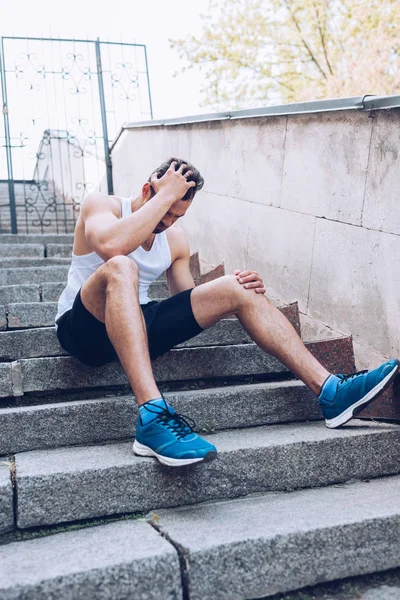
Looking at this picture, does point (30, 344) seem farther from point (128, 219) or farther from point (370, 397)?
point (370, 397)

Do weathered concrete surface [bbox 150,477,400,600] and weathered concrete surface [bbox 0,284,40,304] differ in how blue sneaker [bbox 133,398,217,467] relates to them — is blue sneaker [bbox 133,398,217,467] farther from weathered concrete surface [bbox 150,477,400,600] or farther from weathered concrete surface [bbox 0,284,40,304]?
weathered concrete surface [bbox 0,284,40,304]

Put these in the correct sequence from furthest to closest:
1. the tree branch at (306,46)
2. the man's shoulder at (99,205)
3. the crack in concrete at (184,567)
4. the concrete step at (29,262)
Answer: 1. the tree branch at (306,46)
2. the concrete step at (29,262)
3. the man's shoulder at (99,205)
4. the crack in concrete at (184,567)

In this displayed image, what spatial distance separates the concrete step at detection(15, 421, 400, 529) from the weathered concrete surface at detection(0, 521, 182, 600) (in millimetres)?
191

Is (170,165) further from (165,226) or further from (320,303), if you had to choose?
(320,303)

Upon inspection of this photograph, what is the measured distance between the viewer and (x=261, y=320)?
3018 millimetres

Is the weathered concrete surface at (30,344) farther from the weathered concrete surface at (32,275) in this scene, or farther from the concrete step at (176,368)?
the weathered concrete surface at (32,275)

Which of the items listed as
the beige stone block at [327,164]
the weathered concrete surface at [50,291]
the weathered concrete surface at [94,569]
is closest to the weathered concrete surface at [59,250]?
the weathered concrete surface at [50,291]

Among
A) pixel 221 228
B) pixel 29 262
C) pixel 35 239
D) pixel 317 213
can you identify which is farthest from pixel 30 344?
pixel 35 239

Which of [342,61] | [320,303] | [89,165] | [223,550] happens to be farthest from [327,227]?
[342,61]

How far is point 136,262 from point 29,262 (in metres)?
2.45

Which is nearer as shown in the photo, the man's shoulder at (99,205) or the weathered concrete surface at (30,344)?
the man's shoulder at (99,205)

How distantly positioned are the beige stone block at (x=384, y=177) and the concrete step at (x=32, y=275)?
2.57m

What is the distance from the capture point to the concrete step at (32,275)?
503cm

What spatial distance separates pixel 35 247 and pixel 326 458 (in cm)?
405
